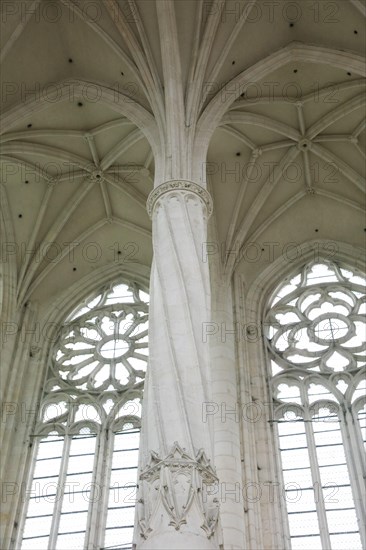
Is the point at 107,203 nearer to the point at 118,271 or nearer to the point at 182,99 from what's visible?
the point at 118,271

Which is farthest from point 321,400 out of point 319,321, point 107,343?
point 107,343

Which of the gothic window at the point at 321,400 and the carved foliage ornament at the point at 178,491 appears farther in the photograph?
the gothic window at the point at 321,400

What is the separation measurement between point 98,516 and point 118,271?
23.4 feet

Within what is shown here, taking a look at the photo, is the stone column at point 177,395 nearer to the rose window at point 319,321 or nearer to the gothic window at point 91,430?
the gothic window at point 91,430

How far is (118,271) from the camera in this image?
2119cm

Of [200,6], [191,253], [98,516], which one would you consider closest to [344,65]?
[200,6]

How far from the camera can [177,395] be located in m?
11.2

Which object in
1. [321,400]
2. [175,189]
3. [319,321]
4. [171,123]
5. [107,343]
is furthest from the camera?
[107,343]

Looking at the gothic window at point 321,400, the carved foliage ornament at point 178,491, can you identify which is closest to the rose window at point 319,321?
the gothic window at point 321,400

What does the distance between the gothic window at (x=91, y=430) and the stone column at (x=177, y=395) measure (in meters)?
5.11

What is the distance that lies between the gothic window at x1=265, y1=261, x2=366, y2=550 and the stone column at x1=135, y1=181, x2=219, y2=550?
15.4 ft

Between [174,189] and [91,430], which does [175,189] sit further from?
[91,430]

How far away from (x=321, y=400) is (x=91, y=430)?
4.76 meters

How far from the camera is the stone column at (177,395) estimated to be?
10.1 m
